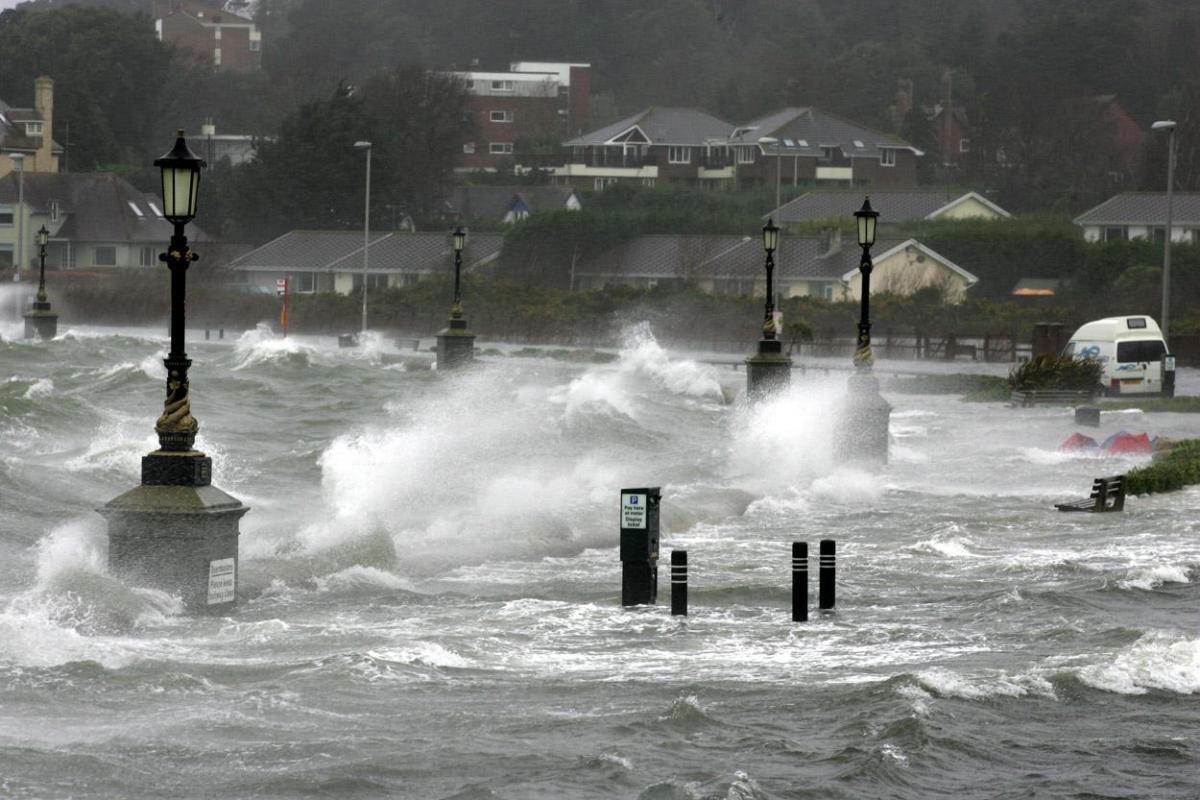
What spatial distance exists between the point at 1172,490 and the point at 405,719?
17.1 m

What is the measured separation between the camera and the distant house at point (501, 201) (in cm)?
11250

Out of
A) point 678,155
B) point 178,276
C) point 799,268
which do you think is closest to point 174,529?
point 178,276

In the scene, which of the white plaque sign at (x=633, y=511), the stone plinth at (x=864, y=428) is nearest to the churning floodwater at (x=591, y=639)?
the stone plinth at (x=864, y=428)

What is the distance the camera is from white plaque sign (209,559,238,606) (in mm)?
16016

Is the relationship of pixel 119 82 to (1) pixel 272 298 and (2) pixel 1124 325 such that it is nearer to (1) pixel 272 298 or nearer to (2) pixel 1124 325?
(1) pixel 272 298

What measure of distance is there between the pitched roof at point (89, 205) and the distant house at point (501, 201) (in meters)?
15.5

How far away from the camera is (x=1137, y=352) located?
1955 inches

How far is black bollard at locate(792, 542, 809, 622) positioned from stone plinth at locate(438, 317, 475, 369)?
3842 cm

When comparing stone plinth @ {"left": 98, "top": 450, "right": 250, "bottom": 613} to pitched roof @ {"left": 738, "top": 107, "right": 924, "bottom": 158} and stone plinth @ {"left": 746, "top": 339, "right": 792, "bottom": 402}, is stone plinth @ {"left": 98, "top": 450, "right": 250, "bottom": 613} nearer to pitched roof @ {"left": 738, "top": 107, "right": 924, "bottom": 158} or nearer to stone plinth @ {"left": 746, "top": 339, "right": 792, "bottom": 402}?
stone plinth @ {"left": 746, "top": 339, "right": 792, "bottom": 402}

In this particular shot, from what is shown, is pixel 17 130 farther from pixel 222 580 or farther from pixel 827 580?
pixel 827 580

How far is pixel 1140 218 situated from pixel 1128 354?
43.8 metres

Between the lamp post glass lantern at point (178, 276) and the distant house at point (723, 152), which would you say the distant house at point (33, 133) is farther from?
the lamp post glass lantern at point (178, 276)

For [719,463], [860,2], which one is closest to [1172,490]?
[719,463]

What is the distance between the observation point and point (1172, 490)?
27.6 meters
